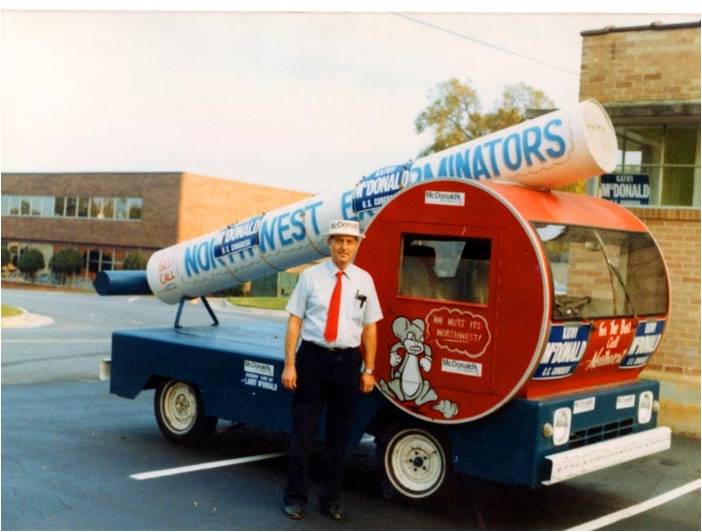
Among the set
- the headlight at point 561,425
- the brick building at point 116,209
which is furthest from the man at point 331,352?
the brick building at point 116,209

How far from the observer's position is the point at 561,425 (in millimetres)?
6395

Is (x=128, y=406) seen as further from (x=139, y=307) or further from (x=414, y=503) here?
(x=139, y=307)

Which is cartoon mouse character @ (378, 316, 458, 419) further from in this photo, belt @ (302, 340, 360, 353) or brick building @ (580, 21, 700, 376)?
brick building @ (580, 21, 700, 376)

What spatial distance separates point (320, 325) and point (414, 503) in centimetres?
161

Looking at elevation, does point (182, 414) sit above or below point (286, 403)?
below

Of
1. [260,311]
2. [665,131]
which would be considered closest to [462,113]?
[260,311]

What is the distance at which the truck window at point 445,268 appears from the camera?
6.48m

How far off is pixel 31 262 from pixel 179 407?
4391cm

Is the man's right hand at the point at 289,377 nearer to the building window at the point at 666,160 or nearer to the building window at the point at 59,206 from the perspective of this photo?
the building window at the point at 666,160

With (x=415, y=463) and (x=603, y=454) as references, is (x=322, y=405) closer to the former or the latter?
(x=415, y=463)

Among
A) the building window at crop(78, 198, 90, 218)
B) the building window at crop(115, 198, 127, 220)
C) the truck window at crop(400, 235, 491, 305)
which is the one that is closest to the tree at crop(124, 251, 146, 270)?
the building window at crop(115, 198, 127, 220)

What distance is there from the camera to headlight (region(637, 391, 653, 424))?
7418 mm

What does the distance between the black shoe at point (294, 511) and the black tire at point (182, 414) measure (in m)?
2.21

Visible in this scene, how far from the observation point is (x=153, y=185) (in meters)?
49.2
